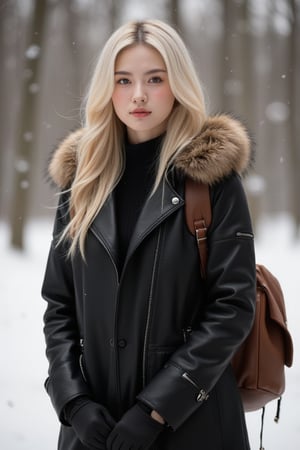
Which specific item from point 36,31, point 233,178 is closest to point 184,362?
point 233,178

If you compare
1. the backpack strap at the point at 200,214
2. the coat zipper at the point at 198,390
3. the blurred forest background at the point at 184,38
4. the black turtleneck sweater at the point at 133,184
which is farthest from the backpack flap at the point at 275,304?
the blurred forest background at the point at 184,38

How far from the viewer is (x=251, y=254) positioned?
2.20m

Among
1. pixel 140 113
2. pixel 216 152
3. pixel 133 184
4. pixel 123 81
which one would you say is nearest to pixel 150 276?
pixel 133 184

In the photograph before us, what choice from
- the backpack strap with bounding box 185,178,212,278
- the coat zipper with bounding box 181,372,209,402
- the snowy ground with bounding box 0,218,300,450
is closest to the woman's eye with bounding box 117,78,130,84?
the backpack strap with bounding box 185,178,212,278

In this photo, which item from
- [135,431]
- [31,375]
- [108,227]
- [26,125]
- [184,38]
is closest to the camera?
[135,431]

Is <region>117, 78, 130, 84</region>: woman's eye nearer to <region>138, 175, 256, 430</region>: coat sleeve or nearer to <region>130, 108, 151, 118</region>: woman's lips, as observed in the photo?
<region>130, 108, 151, 118</region>: woman's lips

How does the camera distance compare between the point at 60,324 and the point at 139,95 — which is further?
the point at 60,324

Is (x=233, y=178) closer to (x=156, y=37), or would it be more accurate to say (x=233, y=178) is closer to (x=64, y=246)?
(x=156, y=37)

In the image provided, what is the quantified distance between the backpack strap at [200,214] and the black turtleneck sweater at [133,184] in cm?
23

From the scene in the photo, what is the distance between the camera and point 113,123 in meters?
2.53

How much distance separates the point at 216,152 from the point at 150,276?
1.89ft

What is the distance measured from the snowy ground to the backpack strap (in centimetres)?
234

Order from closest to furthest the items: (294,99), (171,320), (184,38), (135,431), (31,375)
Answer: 1. (135,431)
2. (171,320)
3. (31,375)
4. (184,38)
5. (294,99)

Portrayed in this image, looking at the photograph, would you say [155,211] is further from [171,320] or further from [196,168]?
[171,320]
